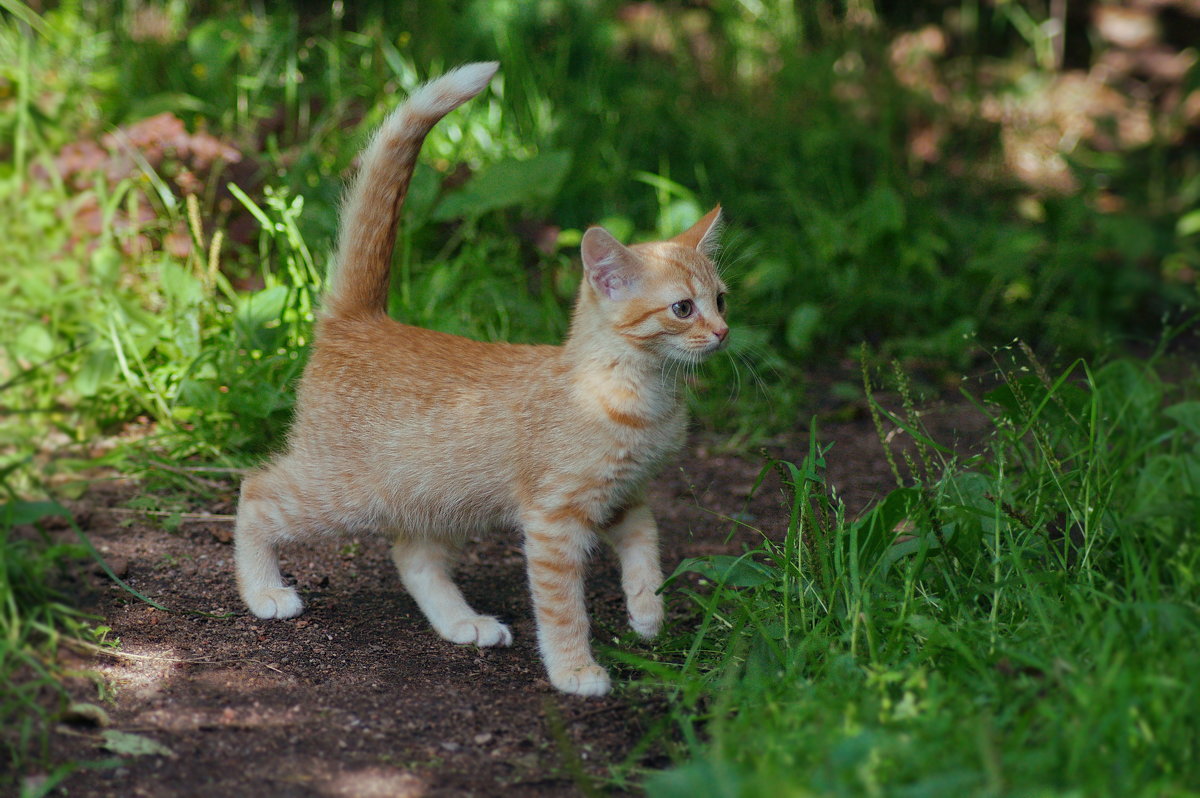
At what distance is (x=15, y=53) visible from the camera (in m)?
4.99

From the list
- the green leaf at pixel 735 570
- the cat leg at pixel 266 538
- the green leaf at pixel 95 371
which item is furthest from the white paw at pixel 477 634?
the green leaf at pixel 95 371

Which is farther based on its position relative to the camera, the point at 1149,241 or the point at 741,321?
the point at 1149,241

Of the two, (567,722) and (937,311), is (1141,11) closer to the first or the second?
(937,311)

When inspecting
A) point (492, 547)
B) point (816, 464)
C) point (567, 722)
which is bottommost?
point (492, 547)

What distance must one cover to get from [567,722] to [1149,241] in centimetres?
433

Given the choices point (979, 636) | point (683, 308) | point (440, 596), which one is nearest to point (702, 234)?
point (683, 308)

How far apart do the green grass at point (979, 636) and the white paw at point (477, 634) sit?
18.6 inches

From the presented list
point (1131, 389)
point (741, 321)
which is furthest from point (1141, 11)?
point (1131, 389)

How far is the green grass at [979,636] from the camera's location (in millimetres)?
1811

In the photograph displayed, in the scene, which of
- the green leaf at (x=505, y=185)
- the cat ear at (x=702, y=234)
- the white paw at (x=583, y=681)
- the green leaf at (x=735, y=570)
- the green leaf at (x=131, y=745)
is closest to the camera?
the green leaf at (x=131, y=745)

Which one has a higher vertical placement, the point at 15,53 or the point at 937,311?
the point at 15,53

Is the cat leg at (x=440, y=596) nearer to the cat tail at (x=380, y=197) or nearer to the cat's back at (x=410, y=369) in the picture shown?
the cat's back at (x=410, y=369)

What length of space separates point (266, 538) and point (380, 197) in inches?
38.4

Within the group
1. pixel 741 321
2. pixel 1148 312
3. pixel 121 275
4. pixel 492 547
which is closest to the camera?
pixel 492 547
